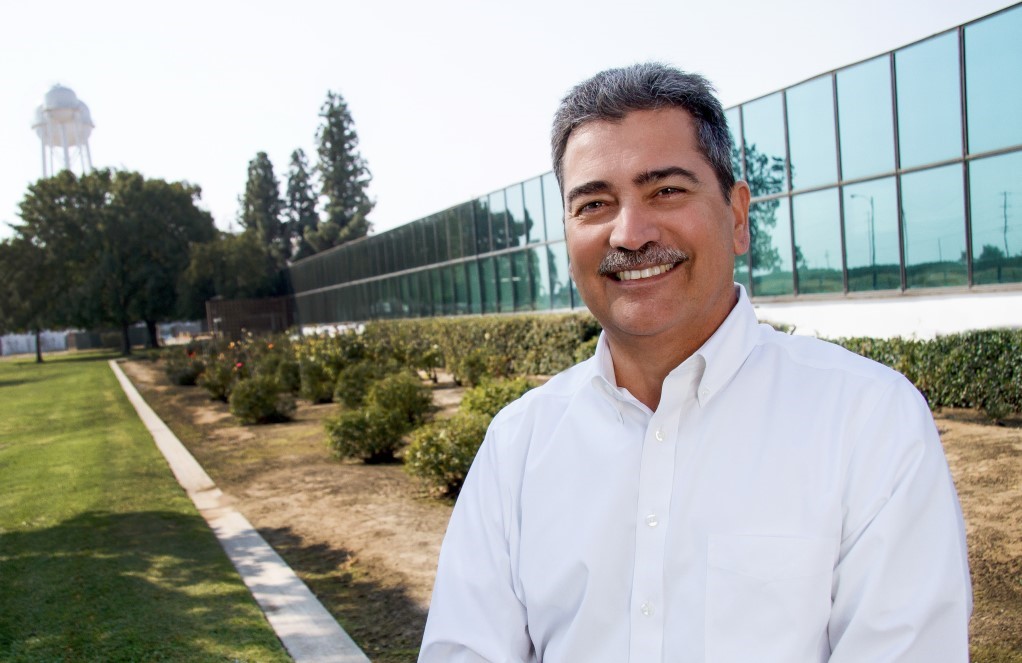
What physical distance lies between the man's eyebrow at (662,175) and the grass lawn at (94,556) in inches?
128

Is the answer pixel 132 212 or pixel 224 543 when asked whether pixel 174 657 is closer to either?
pixel 224 543

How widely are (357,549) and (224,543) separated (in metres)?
1.12

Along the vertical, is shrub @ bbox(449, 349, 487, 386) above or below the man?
below

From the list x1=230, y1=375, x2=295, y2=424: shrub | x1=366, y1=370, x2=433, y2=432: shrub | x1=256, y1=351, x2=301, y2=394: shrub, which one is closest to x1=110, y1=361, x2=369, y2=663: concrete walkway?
x1=366, y1=370, x2=433, y2=432: shrub

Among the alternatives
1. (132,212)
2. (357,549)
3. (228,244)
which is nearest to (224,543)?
(357,549)

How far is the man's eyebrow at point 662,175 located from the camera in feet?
5.90

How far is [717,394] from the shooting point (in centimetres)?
179

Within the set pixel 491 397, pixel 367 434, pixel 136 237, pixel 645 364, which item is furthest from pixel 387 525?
pixel 136 237

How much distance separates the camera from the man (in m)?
1.51

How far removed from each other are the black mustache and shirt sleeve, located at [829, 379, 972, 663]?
53 centimetres

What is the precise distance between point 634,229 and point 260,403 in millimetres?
12790

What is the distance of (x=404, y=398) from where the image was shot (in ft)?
34.4

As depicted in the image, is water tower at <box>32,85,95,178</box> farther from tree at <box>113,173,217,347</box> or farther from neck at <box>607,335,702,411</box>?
tree at <box>113,173,217,347</box>

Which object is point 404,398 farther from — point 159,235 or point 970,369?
point 159,235
